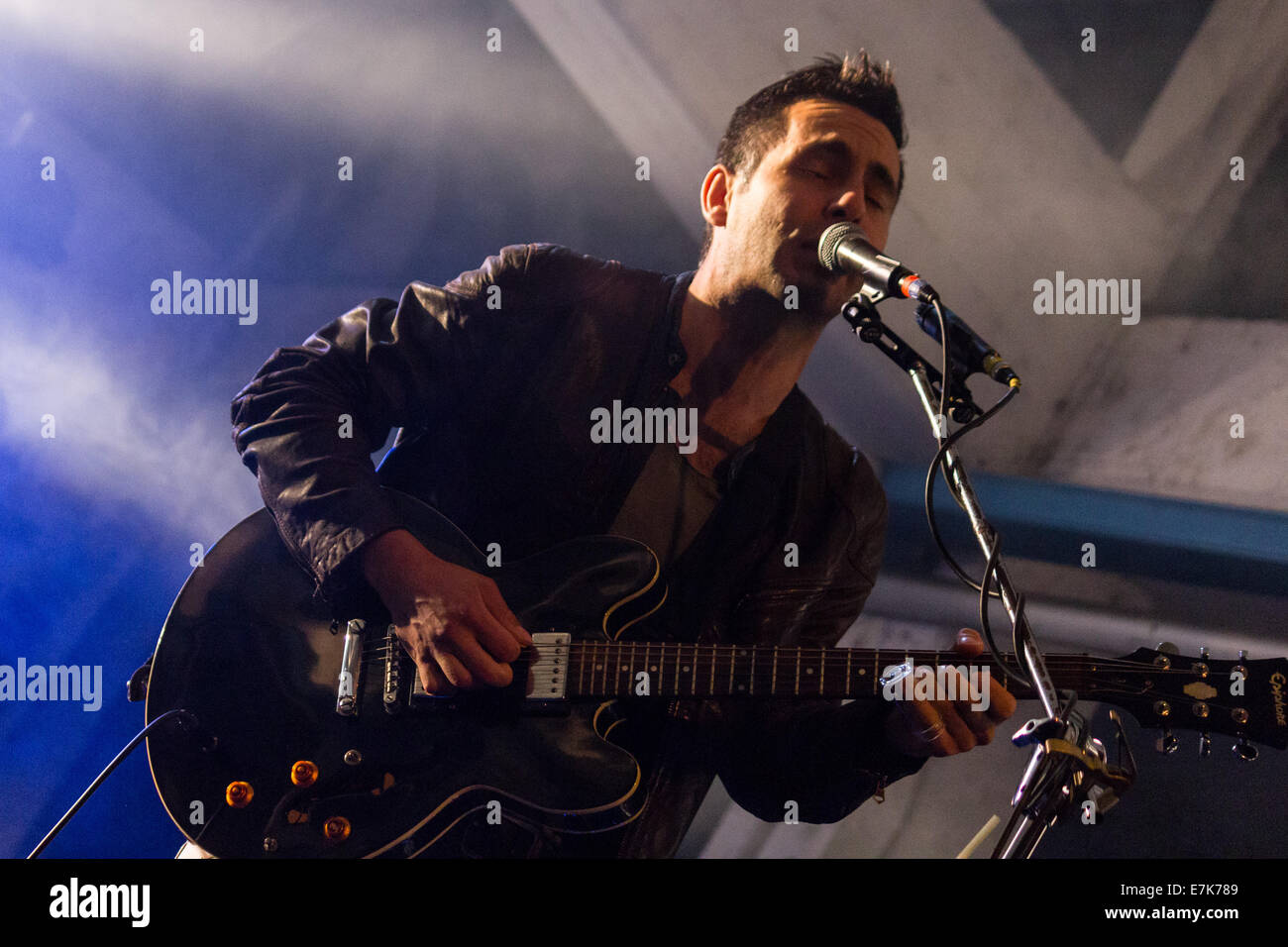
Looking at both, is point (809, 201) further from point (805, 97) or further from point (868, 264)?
point (868, 264)

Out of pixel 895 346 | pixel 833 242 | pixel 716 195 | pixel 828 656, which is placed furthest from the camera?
pixel 716 195

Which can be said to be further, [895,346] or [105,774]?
[105,774]

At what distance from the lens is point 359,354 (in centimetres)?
203

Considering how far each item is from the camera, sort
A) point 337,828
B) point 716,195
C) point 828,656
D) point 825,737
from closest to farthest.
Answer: point 337,828 → point 828,656 → point 825,737 → point 716,195

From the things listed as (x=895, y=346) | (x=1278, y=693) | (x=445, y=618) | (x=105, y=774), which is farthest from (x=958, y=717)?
(x=105, y=774)

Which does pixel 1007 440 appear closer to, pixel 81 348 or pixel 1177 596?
pixel 1177 596

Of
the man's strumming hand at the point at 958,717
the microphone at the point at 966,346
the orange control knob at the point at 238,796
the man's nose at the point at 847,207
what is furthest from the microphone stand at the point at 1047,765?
the orange control knob at the point at 238,796

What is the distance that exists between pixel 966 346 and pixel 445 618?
3.30 feet

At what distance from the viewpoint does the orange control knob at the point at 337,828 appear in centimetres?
172

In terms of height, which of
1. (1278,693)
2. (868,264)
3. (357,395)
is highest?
(868,264)

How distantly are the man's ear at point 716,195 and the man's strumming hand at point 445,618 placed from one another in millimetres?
1009

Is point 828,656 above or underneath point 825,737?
above

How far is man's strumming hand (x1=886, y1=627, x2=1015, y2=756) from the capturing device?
180 centimetres

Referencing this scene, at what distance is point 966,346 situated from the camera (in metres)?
1.39
